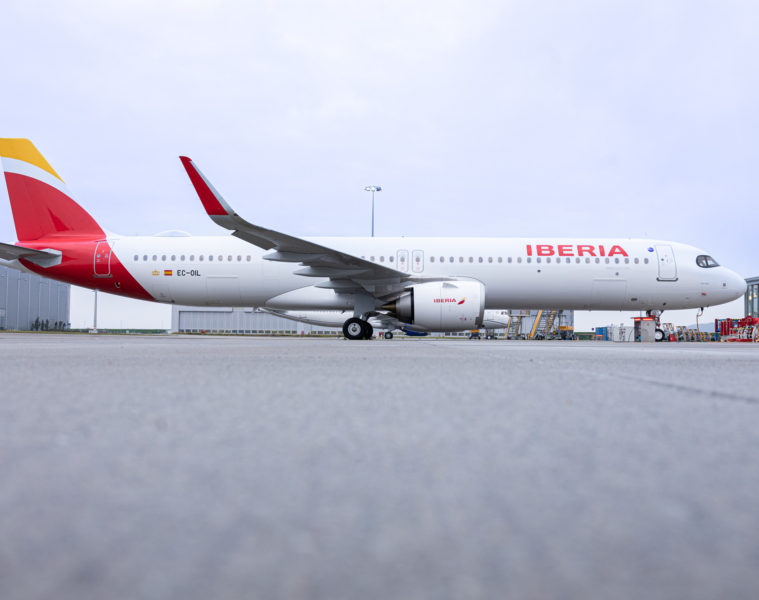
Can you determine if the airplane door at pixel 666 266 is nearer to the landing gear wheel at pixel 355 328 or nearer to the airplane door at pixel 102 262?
the landing gear wheel at pixel 355 328

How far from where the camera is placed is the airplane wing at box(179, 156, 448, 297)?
898 centimetres

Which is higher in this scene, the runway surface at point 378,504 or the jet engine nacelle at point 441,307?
the jet engine nacelle at point 441,307

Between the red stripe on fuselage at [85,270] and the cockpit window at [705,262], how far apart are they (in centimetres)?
1199

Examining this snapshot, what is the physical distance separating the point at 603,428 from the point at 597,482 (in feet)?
1.30

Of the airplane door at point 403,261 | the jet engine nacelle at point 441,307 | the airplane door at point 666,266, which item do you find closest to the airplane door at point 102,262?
the airplane door at point 403,261

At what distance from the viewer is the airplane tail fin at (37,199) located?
11.9m

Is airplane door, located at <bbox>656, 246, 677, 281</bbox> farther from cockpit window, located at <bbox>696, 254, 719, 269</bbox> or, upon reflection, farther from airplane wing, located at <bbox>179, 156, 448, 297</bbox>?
airplane wing, located at <bbox>179, 156, 448, 297</bbox>

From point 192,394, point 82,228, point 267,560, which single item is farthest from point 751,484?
point 82,228

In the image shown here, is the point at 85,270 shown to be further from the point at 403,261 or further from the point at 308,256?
the point at 403,261

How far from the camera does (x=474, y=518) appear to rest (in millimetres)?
526

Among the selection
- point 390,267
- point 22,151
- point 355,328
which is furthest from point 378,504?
point 22,151

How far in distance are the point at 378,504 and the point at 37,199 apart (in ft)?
45.9

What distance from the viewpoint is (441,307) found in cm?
902

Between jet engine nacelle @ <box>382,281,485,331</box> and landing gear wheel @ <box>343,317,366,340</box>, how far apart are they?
3.77 feet
